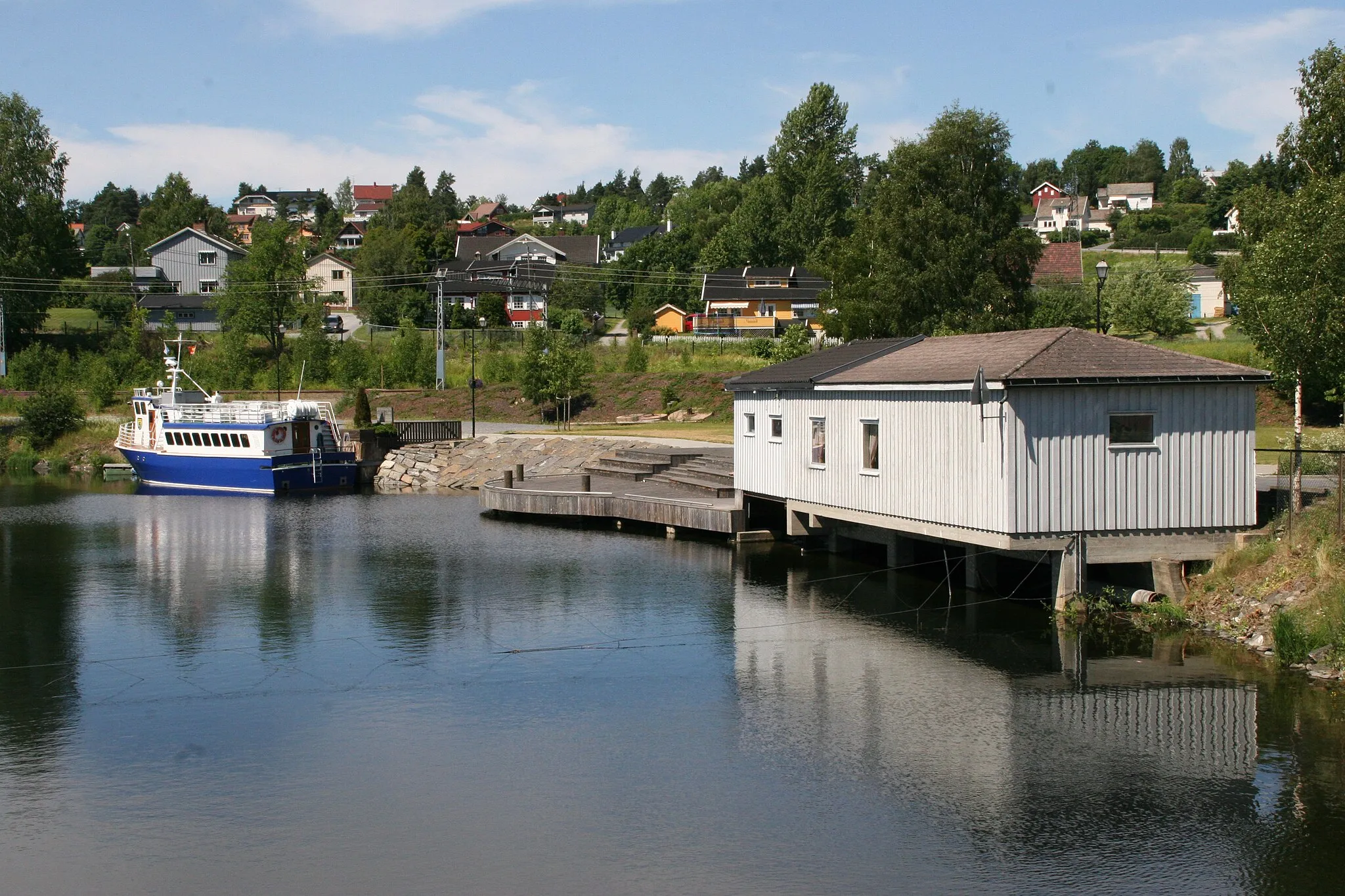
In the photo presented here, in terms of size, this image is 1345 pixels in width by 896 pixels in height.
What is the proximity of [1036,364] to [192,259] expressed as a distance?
89.0m

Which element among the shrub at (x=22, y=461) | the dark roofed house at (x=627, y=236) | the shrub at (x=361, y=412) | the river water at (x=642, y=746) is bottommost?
the river water at (x=642, y=746)

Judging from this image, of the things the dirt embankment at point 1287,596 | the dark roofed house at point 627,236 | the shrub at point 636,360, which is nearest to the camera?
the dirt embankment at point 1287,596

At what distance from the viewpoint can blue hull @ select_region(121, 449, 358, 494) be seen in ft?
156

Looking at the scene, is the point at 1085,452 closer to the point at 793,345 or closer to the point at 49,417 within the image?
the point at 793,345

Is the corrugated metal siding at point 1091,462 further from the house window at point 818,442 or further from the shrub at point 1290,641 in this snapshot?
the house window at point 818,442

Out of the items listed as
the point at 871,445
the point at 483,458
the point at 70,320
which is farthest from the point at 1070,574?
the point at 70,320

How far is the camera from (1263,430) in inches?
1443

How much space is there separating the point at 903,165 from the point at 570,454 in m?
16.2

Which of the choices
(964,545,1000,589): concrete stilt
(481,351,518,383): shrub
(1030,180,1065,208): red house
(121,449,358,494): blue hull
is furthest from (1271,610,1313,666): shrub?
(1030,180,1065,208): red house

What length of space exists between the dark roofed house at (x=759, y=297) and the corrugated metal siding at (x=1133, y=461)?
194 feet

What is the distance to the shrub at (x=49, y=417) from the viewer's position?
199 feet

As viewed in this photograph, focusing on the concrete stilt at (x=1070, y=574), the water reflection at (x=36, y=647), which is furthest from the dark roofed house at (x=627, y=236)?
the concrete stilt at (x=1070, y=574)

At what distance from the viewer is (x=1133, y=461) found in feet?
66.3

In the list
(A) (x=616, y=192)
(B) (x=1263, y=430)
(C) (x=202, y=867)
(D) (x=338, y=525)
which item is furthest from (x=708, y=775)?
(A) (x=616, y=192)
